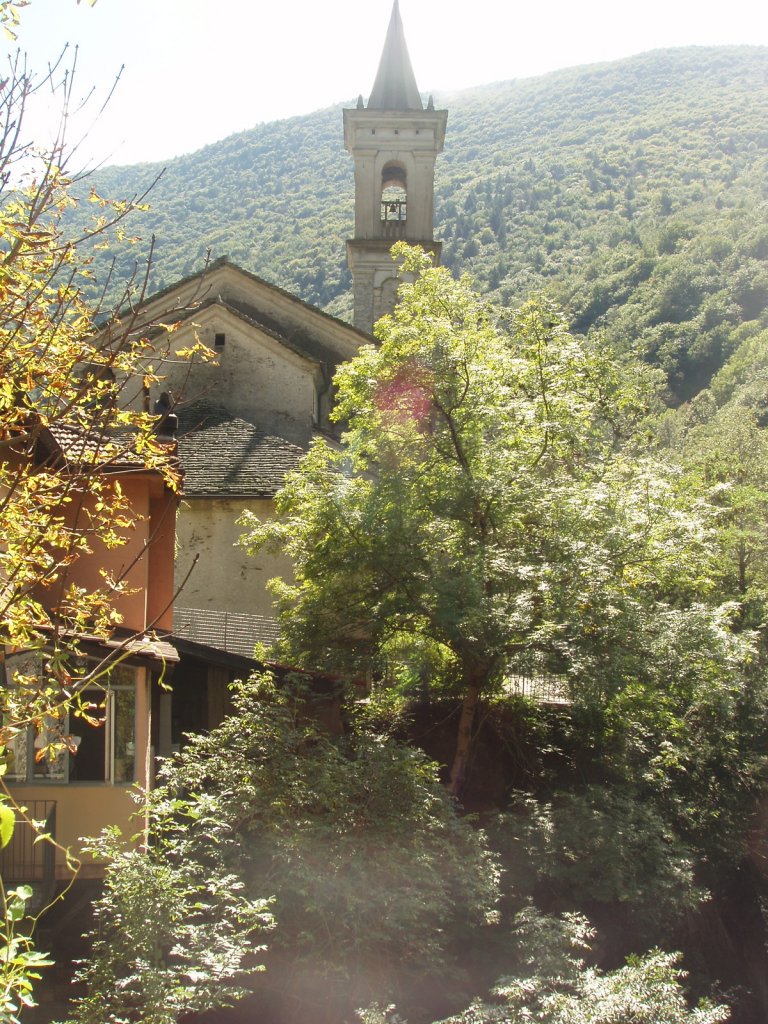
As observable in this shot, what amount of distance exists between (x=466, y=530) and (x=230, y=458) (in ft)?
23.4

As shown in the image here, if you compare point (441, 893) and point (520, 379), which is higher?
point (520, 379)

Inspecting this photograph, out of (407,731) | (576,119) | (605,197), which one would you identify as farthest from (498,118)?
(407,731)

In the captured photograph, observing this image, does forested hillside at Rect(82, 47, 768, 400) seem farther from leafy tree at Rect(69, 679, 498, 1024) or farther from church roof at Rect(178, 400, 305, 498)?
leafy tree at Rect(69, 679, 498, 1024)

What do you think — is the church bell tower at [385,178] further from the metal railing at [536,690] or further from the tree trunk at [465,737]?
the tree trunk at [465,737]

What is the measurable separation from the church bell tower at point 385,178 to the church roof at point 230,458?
965cm

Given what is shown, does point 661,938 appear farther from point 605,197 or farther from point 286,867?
point 605,197

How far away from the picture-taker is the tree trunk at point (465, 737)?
17841 millimetres

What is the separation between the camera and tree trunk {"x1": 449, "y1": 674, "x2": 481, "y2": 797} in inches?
702

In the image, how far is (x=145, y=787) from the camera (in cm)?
1330

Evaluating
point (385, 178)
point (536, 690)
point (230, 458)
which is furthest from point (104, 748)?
point (385, 178)

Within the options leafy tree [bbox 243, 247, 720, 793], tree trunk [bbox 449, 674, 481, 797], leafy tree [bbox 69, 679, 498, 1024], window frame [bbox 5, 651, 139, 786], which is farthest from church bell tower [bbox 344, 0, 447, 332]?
window frame [bbox 5, 651, 139, 786]

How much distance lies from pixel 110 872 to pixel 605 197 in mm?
112905

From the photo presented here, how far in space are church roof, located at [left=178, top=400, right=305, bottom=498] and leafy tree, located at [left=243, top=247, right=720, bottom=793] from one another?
111 inches

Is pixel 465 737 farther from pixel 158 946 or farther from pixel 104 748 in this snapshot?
pixel 158 946
